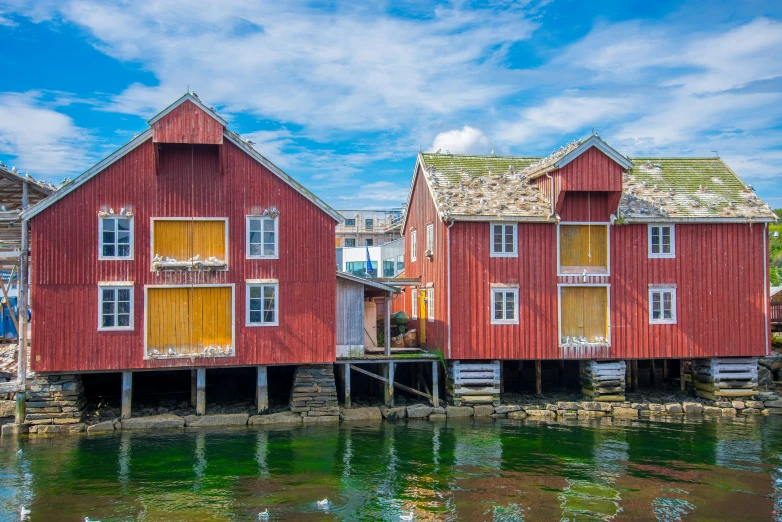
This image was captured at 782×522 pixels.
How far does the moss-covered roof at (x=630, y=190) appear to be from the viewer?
2898cm

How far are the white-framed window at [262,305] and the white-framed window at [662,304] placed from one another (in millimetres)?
14546

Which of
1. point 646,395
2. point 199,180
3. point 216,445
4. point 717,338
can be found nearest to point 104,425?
point 216,445

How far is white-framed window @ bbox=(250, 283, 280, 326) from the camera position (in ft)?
85.7

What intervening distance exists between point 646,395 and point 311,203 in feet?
52.9

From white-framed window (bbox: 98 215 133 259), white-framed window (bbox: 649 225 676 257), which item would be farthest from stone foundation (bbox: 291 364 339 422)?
white-framed window (bbox: 649 225 676 257)

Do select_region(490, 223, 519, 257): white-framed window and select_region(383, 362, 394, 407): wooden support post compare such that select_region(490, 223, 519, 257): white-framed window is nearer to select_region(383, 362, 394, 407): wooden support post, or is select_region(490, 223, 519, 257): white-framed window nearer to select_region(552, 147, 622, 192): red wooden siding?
select_region(552, 147, 622, 192): red wooden siding

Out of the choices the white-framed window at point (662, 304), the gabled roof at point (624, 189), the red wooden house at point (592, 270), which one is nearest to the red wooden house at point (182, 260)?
the red wooden house at point (592, 270)

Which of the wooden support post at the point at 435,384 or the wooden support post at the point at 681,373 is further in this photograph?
the wooden support post at the point at 681,373

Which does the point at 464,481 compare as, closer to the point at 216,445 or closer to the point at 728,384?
the point at 216,445

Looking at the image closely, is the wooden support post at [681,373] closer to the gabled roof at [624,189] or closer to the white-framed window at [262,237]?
the gabled roof at [624,189]

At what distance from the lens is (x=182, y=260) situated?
25.5m

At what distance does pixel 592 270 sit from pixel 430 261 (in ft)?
21.4

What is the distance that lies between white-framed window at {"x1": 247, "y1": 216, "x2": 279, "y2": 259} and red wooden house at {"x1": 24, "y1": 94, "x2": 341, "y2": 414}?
0.04 metres

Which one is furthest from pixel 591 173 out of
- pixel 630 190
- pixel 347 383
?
pixel 347 383
